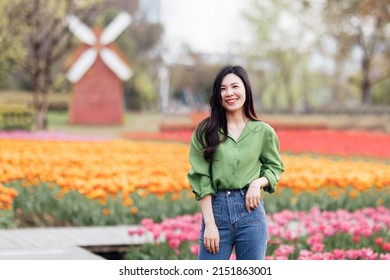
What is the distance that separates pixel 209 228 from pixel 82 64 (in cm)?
2379

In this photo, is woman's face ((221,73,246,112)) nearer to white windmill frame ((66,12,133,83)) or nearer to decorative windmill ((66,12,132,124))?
decorative windmill ((66,12,132,124))

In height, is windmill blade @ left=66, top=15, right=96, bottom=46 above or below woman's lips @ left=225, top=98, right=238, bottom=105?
above

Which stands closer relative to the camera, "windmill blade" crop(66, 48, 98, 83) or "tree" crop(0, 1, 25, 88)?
"tree" crop(0, 1, 25, 88)

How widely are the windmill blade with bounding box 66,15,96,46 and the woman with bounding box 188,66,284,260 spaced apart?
1834cm

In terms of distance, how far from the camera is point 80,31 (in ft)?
81.9

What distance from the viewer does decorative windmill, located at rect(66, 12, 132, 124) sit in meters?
26.6

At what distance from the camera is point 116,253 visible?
5.50 metres

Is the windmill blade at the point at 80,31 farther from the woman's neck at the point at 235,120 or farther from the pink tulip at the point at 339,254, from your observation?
the woman's neck at the point at 235,120

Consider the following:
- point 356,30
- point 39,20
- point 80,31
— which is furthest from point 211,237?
point 356,30

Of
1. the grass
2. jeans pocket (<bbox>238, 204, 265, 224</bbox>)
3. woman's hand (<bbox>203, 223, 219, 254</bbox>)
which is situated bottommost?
the grass

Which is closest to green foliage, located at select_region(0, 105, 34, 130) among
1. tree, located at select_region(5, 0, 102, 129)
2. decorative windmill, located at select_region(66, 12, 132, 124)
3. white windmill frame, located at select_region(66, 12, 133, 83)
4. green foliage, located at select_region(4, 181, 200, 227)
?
tree, located at select_region(5, 0, 102, 129)

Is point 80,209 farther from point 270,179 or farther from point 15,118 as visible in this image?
point 15,118

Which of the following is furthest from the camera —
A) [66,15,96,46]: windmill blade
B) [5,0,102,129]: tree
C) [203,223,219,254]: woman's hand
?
[66,15,96,46]: windmill blade
